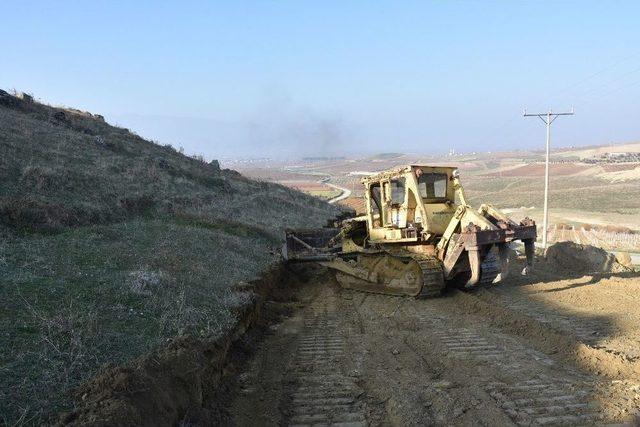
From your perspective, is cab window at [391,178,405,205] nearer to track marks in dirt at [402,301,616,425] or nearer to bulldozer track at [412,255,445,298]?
bulldozer track at [412,255,445,298]

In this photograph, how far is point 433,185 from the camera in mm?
11359

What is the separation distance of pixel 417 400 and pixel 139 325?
3.20 m

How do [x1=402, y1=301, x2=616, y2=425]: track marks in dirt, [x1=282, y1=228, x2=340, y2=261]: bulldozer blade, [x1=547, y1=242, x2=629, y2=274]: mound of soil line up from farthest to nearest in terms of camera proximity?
[x1=547, y1=242, x2=629, y2=274]: mound of soil, [x1=282, y1=228, x2=340, y2=261]: bulldozer blade, [x1=402, y1=301, x2=616, y2=425]: track marks in dirt

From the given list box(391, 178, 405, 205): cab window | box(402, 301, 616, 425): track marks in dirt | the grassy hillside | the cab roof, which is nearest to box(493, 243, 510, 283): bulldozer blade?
box(402, 301, 616, 425): track marks in dirt

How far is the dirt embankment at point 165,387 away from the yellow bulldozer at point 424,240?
472 cm

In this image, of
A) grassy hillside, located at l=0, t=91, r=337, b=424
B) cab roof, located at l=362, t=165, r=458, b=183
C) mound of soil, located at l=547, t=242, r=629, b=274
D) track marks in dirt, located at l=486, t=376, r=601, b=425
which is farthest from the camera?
mound of soil, located at l=547, t=242, r=629, b=274

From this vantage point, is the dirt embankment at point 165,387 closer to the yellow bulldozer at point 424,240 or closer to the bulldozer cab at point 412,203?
the yellow bulldozer at point 424,240

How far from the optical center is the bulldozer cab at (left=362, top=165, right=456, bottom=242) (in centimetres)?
1079

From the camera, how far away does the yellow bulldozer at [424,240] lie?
9891 mm

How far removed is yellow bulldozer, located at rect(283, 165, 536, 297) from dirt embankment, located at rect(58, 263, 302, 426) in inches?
186

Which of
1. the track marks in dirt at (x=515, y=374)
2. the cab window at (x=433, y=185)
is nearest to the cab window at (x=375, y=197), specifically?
the cab window at (x=433, y=185)

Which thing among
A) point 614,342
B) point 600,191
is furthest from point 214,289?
point 600,191

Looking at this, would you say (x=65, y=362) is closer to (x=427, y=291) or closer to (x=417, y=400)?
(x=417, y=400)

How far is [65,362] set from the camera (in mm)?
4488
